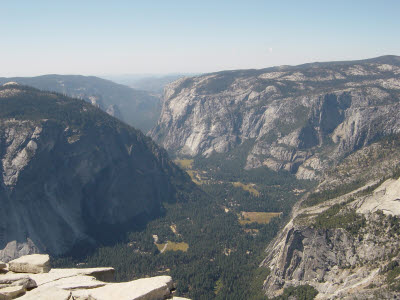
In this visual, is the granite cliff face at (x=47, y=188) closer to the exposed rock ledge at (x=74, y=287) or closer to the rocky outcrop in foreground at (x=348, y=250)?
the rocky outcrop in foreground at (x=348, y=250)

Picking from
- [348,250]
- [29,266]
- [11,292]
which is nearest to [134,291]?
[11,292]

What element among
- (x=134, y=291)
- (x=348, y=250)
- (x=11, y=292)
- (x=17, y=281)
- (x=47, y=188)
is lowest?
(x=348, y=250)

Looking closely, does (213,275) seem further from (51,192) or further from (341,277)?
(51,192)

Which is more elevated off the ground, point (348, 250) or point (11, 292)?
point (11, 292)

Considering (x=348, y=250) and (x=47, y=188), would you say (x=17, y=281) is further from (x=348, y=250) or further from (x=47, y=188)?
(x=47, y=188)

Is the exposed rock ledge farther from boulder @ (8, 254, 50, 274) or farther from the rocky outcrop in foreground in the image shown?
the rocky outcrop in foreground

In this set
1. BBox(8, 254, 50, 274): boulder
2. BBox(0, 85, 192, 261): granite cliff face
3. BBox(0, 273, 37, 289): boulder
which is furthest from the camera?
BBox(0, 85, 192, 261): granite cliff face

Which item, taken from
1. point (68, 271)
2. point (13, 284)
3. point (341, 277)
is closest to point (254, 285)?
point (341, 277)

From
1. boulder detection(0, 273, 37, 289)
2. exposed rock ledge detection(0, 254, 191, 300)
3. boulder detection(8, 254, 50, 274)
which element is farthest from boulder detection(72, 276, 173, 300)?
boulder detection(8, 254, 50, 274)
